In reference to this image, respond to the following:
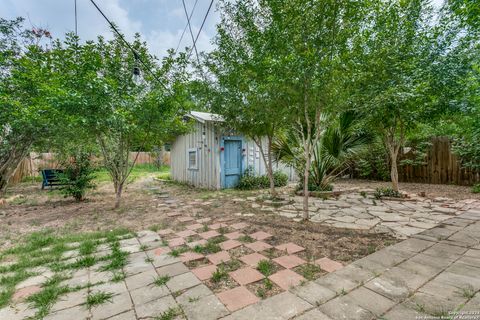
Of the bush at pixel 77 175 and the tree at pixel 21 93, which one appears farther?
the bush at pixel 77 175

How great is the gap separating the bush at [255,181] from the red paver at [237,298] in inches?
223

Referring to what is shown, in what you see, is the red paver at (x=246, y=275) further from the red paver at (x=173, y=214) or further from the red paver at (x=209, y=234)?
the red paver at (x=173, y=214)

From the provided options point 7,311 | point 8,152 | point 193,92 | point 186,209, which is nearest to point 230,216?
point 186,209

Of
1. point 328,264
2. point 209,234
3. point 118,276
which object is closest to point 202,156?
point 209,234

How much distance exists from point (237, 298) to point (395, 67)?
4.34 metres

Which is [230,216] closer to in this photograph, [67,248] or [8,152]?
[67,248]

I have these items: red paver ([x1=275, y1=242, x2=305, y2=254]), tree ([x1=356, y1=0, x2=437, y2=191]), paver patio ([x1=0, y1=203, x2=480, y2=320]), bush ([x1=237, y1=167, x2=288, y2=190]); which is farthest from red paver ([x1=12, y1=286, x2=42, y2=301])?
bush ([x1=237, y1=167, x2=288, y2=190])

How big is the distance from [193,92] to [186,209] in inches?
114

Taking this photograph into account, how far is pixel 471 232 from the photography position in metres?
2.90

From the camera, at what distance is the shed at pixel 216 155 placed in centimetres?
721

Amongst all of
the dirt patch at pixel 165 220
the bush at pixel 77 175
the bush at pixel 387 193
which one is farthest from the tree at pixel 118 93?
the bush at pixel 387 193

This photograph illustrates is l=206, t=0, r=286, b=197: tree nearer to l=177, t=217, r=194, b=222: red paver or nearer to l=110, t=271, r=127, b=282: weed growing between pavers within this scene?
l=177, t=217, r=194, b=222: red paver

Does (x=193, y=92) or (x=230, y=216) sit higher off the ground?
(x=193, y=92)

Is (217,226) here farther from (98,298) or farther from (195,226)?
(98,298)
